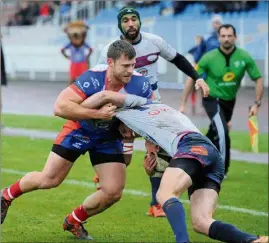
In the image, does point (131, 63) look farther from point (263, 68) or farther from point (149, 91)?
point (263, 68)

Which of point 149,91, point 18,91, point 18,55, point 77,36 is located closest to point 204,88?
point 149,91

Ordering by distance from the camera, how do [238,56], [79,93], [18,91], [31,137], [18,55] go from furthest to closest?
[18,55] < [18,91] < [31,137] < [238,56] < [79,93]

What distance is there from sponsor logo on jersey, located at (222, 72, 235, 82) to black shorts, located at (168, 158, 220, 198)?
5210mm

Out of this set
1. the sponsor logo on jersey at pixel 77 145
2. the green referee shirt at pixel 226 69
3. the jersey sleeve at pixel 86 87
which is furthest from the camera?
the green referee shirt at pixel 226 69

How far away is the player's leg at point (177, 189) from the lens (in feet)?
21.1

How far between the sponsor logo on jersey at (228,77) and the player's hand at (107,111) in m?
5.21

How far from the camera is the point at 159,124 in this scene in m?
7.00

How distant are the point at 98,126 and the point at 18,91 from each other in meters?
23.5

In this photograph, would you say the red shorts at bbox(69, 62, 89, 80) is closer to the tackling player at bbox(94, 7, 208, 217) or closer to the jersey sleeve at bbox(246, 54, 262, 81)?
the jersey sleeve at bbox(246, 54, 262, 81)

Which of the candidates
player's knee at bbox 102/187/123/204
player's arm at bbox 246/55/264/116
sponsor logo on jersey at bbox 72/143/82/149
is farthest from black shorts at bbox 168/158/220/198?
player's arm at bbox 246/55/264/116

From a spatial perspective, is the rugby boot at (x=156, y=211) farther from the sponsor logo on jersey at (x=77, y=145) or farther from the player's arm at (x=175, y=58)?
the sponsor logo on jersey at (x=77, y=145)

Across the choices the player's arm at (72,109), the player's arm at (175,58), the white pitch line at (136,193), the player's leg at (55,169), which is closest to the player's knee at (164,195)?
the player's arm at (72,109)

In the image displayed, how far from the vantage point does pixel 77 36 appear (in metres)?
25.8

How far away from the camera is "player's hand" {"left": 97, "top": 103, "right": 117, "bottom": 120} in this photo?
7.15m
